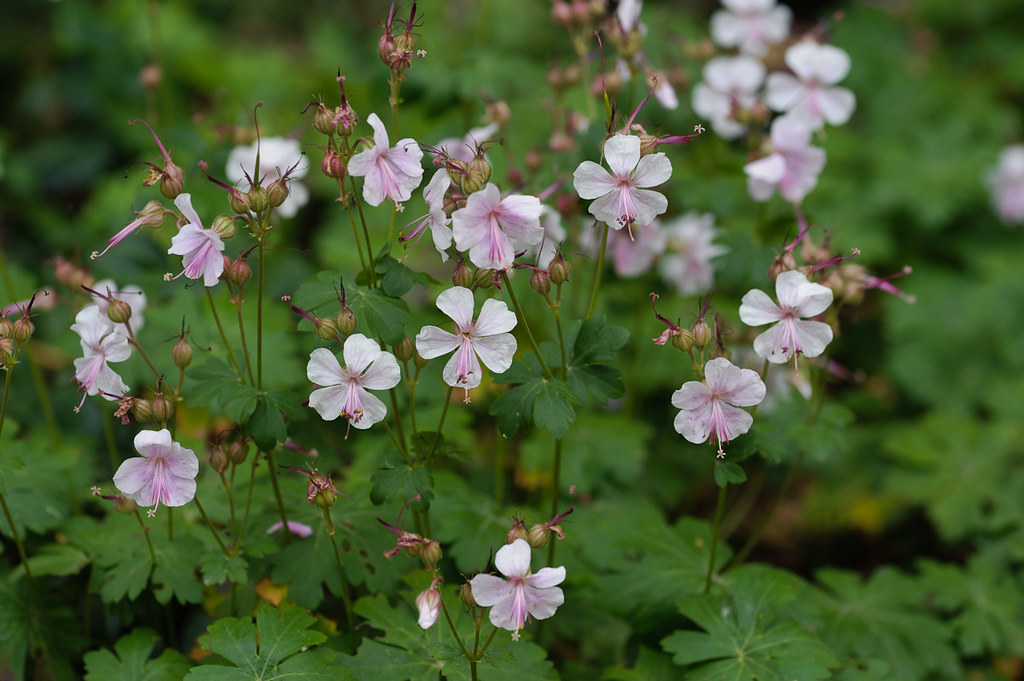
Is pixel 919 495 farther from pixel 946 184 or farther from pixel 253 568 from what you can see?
pixel 253 568

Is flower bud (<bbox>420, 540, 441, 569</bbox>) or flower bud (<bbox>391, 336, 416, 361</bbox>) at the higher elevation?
flower bud (<bbox>391, 336, 416, 361</bbox>)

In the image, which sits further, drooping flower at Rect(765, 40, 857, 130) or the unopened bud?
drooping flower at Rect(765, 40, 857, 130)

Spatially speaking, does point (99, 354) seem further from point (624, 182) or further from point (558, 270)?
point (624, 182)

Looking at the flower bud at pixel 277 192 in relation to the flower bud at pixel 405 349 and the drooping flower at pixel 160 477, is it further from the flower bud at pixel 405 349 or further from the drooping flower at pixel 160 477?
the drooping flower at pixel 160 477

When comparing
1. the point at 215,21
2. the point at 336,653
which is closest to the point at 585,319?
the point at 336,653

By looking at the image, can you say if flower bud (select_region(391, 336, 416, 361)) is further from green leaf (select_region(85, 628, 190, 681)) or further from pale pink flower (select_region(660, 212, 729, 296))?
pale pink flower (select_region(660, 212, 729, 296))

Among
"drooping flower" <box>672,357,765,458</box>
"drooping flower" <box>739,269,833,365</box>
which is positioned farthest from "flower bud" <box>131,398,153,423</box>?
"drooping flower" <box>739,269,833,365</box>

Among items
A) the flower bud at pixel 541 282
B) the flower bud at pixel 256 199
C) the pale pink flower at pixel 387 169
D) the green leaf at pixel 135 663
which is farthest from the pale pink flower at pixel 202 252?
the green leaf at pixel 135 663
